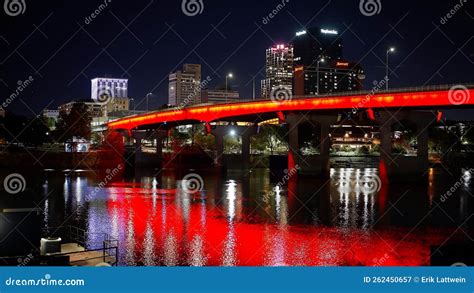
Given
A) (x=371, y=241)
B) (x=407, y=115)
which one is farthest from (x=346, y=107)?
(x=371, y=241)

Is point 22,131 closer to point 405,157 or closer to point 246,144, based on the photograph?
point 246,144

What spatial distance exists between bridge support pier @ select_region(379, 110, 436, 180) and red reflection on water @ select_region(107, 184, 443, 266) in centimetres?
3720

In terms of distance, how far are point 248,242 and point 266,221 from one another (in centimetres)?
698

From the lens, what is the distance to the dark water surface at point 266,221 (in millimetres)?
21453

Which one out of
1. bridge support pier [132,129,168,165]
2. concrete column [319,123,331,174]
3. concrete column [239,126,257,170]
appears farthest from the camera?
bridge support pier [132,129,168,165]

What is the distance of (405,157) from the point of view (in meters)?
66.0

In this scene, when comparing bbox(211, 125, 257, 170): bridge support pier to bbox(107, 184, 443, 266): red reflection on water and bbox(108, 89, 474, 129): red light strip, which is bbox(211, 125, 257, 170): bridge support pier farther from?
bbox(107, 184, 443, 266): red reflection on water

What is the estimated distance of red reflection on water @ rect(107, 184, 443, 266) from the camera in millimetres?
20484

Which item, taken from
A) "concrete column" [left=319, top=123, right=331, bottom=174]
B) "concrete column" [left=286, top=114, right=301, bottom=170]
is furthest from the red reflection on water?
"concrete column" [left=286, top=114, right=301, bottom=170]

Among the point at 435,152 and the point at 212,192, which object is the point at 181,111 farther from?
the point at 435,152

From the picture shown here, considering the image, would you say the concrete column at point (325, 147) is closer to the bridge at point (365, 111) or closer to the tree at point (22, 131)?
the bridge at point (365, 111)

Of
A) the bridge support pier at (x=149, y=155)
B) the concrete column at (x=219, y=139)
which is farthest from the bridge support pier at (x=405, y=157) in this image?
the bridge support pier at (x=149, y=155)

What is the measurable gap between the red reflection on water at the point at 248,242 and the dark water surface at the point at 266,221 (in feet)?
0.14

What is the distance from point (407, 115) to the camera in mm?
65375
